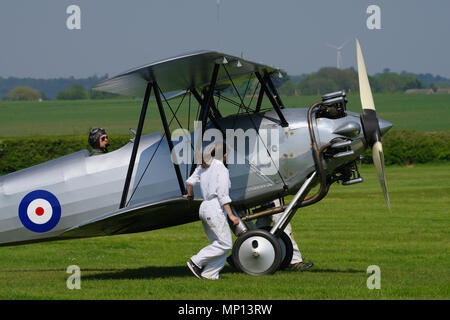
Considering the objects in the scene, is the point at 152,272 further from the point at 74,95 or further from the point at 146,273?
the point at 74,95

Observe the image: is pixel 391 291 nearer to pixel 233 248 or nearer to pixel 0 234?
pixel 233 248

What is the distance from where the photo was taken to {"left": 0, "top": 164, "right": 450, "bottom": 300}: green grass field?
8938mm

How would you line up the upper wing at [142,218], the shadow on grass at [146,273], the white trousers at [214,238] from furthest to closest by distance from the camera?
Result: the shadow on grass at [146,273], the white trousers at [214,238], the upper wing at [142,218]

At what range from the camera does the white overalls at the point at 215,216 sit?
9.77 meters

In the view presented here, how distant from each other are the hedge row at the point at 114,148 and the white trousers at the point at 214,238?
26072 mm

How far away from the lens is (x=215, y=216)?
32.0ft

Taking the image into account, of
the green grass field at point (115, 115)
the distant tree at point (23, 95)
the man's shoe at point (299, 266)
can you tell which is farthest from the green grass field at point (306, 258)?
the distant tree at point (23, 95)

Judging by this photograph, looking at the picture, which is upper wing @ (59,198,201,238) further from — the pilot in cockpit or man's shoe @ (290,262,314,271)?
man's shoe @ (290,262,314,271)

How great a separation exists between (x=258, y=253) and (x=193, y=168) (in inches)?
63.9

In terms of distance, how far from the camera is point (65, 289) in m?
9.55

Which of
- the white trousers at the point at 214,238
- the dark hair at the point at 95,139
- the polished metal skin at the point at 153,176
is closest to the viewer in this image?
the white trousers at the point at 214,238

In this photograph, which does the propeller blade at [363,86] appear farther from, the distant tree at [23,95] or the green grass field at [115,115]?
the distant tree at [23,95]

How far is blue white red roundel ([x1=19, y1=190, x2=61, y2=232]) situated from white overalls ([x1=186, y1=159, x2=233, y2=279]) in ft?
7.64

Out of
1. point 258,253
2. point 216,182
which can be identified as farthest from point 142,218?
point 258,253
